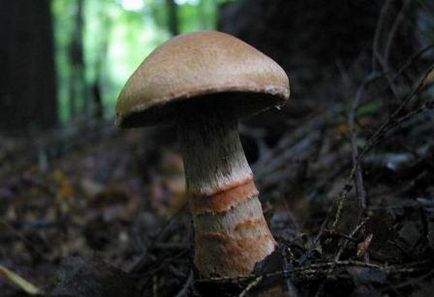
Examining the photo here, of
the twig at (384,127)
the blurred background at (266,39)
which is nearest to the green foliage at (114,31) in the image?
the blurred background at (266,39)

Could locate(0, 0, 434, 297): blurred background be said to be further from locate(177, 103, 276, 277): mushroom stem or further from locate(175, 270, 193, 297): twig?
locate(177, 103, 276, 277): mushroom stem

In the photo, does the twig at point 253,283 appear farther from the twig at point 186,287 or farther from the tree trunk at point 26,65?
the tree trunk at point 26,65

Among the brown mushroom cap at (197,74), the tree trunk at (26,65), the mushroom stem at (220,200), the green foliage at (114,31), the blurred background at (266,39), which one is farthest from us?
the green foliage at (114,31)

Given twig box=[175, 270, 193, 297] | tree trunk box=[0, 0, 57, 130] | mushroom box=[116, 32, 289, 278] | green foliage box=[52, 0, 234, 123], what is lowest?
green foliage box=[52, 0, 234, 123]

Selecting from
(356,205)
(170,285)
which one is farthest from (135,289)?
(356,205)

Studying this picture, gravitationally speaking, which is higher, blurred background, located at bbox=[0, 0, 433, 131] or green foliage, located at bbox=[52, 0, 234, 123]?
A: blurred background, located at bbox=[0, 0, 433, 131]

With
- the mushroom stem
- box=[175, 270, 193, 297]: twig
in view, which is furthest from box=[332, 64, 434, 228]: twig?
box=[175, 270, 193, 297]: twig
